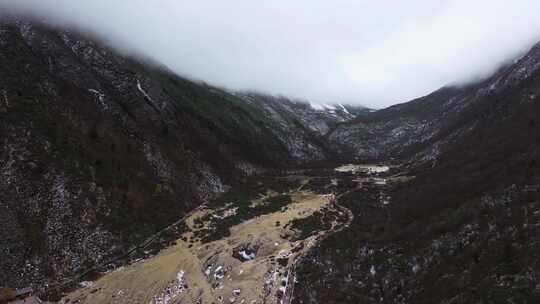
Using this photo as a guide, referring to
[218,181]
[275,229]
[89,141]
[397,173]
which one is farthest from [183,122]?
[397,173]

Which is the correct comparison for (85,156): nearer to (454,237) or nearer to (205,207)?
(205,207)

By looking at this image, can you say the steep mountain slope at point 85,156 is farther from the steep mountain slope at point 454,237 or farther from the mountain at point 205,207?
the steep mountain slope at point 454,237

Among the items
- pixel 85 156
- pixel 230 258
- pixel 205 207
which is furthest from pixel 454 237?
pixel 85 156

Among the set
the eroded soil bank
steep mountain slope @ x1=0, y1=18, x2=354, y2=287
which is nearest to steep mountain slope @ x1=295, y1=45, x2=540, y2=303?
the eroded soil bank

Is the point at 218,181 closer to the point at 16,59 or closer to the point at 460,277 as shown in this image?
the point at 16,59

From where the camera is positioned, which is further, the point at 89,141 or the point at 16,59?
the point at 16,59

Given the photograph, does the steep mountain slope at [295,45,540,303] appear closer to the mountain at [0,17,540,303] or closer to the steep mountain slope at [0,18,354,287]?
the mountain at [0,17,540,303]

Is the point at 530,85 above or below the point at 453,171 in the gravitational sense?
above
